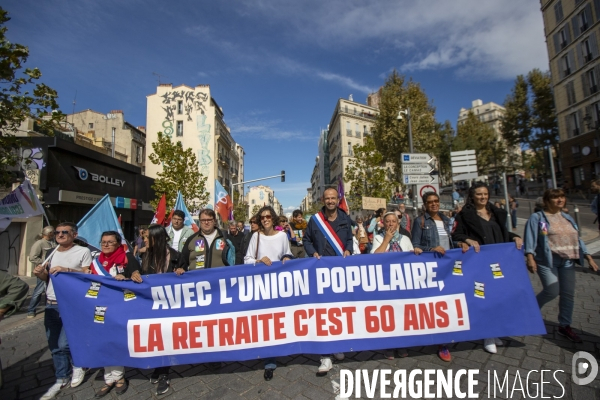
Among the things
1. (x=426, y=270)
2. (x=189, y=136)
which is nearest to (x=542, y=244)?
(x=426, y=270)

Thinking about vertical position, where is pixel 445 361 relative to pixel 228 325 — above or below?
below

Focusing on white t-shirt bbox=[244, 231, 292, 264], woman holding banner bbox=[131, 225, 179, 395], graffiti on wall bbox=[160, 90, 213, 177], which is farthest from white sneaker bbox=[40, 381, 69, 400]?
graffiti on wall bbox=[160, 90, 213, 177]

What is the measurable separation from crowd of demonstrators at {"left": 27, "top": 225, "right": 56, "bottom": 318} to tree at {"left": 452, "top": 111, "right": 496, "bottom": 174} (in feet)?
150

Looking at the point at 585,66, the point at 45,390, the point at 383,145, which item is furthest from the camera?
the point at 383,145

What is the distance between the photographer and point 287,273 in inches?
138

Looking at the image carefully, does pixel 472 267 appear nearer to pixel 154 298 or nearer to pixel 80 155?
pixel 154 298

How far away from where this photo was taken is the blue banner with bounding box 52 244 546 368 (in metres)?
3.32

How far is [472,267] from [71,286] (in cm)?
449

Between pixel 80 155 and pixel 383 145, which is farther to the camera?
pixel 383 145

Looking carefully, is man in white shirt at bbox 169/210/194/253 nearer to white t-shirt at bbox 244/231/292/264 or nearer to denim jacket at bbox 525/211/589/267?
white t-shirt at bbox 244/231/292/264

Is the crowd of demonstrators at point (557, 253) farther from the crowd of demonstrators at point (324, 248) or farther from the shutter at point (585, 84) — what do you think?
the shutter at point (585, 84)

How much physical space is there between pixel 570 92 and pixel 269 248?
40629mm

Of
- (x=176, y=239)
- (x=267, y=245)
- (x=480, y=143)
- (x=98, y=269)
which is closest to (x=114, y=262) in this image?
(x=98, y=269)

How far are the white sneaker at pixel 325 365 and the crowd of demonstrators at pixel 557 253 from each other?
268 cm
